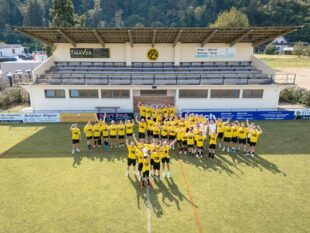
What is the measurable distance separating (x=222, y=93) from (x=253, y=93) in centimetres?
300

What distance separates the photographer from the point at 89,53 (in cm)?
2588

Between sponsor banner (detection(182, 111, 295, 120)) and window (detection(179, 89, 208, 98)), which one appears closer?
sponsor banner (detection(182, 111, 295, 120))

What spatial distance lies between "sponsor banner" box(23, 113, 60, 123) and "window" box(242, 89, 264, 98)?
1749cm

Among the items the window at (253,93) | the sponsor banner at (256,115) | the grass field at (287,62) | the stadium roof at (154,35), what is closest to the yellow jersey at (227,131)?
the sponsor banner at (256,115)

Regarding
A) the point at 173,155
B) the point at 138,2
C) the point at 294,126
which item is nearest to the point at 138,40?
the point at 173,155

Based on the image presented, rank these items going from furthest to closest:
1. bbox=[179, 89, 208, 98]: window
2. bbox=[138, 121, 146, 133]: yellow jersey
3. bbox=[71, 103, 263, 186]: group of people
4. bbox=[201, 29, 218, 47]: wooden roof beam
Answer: bbox=[179, 89, 208, 98]: window < bbox=[201, 29, 218, 47]: wooden roof beam < bbox=[138, 121, 146, 133]: yellow jersey < bbox=[71, 103, 263, 186]: group of people

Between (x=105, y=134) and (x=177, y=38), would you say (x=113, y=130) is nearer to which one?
(x=105, y=134)

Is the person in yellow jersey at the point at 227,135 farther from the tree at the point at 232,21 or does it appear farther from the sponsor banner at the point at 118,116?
the tree at the point at 232,21

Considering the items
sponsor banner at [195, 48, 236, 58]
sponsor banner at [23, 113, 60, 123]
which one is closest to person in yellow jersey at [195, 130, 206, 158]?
sponsor banner at [23, 113, 60, 123]

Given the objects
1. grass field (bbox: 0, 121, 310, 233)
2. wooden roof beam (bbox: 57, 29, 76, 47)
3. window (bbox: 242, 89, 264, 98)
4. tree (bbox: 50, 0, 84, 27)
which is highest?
tree (bbox: 50, 0, 84, 27)

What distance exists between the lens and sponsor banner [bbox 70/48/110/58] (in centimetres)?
2580

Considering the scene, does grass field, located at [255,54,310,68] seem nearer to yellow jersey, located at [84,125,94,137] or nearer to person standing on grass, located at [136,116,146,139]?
person standing on grass, located at [136,116,146,139]

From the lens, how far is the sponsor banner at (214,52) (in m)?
26.0

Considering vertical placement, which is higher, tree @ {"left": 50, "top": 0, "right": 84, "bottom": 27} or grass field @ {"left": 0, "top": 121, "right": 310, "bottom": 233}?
tree @ {"left": 50, "top": 0, "right": 84, "bottom": 27}
